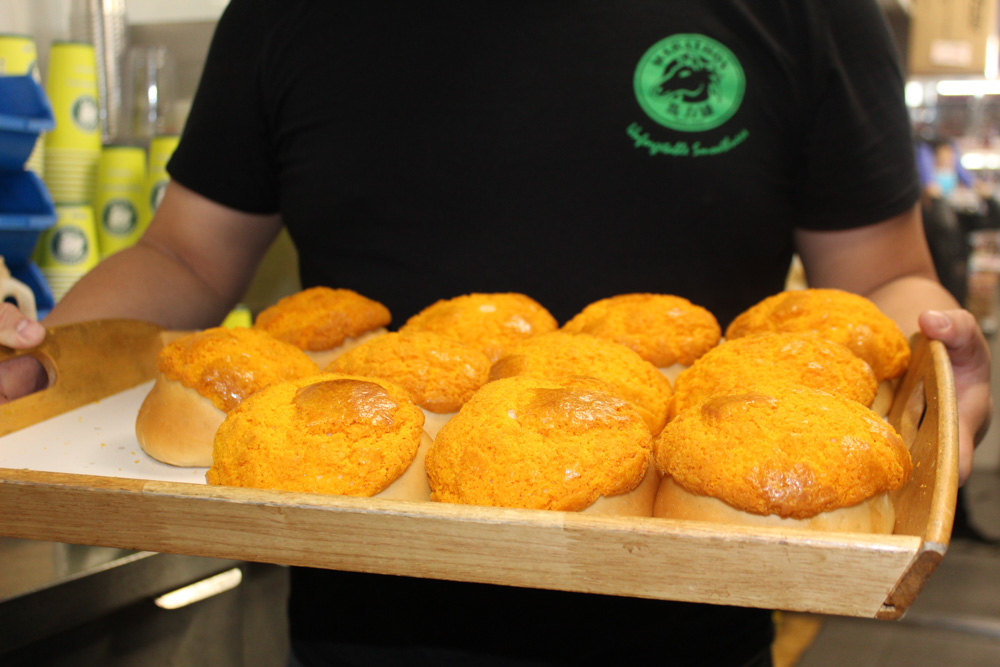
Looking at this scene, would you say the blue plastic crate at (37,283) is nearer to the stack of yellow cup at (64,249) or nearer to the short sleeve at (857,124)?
the stack of yellow cup at (64,249)

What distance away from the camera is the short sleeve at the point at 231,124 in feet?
4.33

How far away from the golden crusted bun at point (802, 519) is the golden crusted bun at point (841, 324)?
0.30 m

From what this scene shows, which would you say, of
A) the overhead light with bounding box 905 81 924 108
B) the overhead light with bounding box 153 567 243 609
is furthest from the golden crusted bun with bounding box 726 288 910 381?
the overhead light with bounding box 905 81 924 108

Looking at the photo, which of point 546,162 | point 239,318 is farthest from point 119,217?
point 546,162

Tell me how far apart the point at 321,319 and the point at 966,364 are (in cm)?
85

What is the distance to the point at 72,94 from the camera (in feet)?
5.37

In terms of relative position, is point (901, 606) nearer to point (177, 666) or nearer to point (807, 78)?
point (807, 78)

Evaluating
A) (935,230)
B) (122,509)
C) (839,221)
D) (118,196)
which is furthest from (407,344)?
(935,230)

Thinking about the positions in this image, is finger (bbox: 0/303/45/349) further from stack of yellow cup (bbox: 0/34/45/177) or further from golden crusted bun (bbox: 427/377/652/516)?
stack of yellow cup (bbox: 0/34/45/177)

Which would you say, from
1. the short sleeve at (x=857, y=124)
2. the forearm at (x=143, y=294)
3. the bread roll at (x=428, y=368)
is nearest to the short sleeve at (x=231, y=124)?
the forearm at (x=143, y=294)

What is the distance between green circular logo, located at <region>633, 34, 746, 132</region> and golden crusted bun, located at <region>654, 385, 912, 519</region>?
2.04 feet

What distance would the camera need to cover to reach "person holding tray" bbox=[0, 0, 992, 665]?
1199 millimetres

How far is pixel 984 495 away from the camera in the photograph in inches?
182

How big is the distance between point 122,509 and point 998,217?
4819 mm
